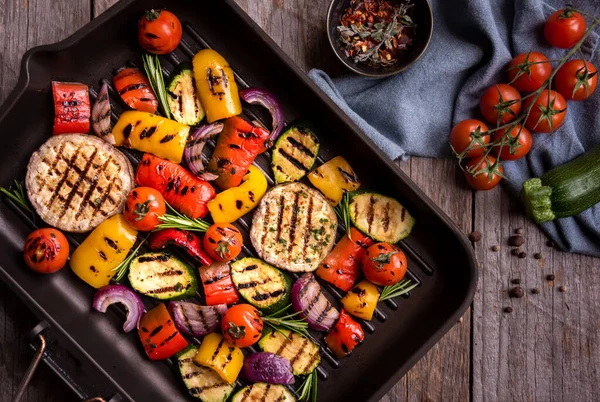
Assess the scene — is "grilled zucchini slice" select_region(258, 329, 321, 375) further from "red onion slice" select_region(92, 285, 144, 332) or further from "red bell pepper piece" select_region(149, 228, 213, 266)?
"red onion slice" select_region(92, 285, 144, 332)

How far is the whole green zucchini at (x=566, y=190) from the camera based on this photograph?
3.51 m

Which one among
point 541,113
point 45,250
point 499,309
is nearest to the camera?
point 45,250

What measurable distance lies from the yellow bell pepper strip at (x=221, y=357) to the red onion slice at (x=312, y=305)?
46 cm

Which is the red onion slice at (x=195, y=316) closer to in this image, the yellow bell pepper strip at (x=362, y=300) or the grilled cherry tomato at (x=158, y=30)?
the yellow bell pepper strip at (x=362, y=300)

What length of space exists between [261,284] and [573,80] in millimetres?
2314

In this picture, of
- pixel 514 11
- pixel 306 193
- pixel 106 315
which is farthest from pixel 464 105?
pixel 106 315

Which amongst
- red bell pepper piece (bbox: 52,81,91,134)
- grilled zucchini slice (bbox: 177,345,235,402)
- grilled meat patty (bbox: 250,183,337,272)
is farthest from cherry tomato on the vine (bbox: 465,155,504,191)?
red bell pepper piece (bbox: 52,81,91,134)

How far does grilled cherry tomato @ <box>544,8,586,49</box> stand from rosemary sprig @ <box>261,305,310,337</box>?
7.70 feet

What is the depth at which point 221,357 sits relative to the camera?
341 centimetres

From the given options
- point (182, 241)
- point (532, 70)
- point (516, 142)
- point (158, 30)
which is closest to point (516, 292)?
point (516, 142)

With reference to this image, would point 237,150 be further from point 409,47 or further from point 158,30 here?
point 409,47

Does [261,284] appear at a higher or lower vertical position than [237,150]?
lower

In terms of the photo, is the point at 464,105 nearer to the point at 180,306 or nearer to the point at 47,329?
the point at 180,306

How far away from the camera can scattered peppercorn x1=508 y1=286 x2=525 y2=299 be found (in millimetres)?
3697
